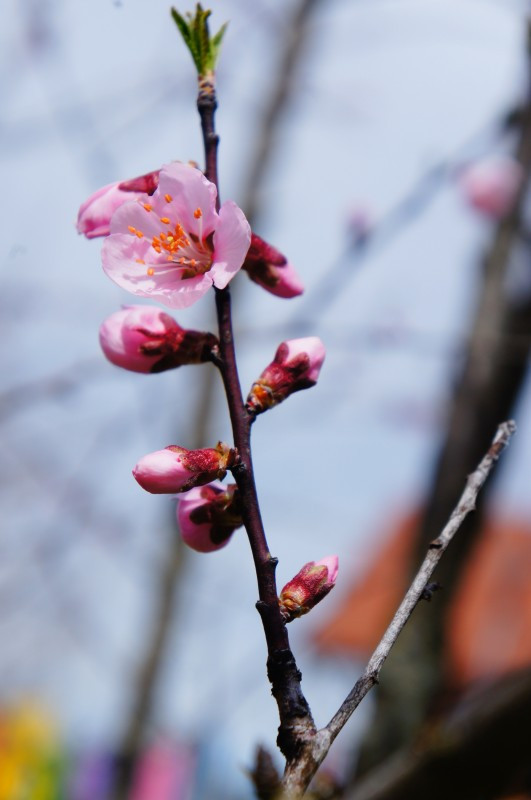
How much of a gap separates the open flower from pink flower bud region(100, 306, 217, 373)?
1.0 inches

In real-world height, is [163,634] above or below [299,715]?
below

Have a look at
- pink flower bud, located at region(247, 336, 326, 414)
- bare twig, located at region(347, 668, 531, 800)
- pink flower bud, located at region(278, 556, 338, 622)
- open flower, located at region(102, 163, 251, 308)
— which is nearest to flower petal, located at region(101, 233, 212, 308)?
open flower, located at region(102, 163, 251, 308)

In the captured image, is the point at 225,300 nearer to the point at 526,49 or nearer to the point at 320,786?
the point at 320,786

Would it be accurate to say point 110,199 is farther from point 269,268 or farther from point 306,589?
point 306,589

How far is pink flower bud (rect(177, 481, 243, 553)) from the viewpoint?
34.9 inches

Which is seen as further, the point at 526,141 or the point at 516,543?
the point at 516,543

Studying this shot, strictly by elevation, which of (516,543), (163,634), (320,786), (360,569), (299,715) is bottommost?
(360,569)

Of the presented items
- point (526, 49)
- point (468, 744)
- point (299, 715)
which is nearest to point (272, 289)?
point (299, 715)

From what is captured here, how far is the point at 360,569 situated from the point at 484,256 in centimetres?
769

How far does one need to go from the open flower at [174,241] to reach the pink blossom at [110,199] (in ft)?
0.06

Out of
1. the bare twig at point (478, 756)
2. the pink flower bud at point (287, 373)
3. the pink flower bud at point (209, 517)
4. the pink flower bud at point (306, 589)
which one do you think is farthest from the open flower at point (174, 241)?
the bare twig at point (478, 756)

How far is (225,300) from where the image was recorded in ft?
2.66

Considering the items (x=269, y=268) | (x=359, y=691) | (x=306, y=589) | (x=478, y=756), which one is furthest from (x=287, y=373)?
(x=478, y=756)

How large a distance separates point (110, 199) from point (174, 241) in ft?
0.29
